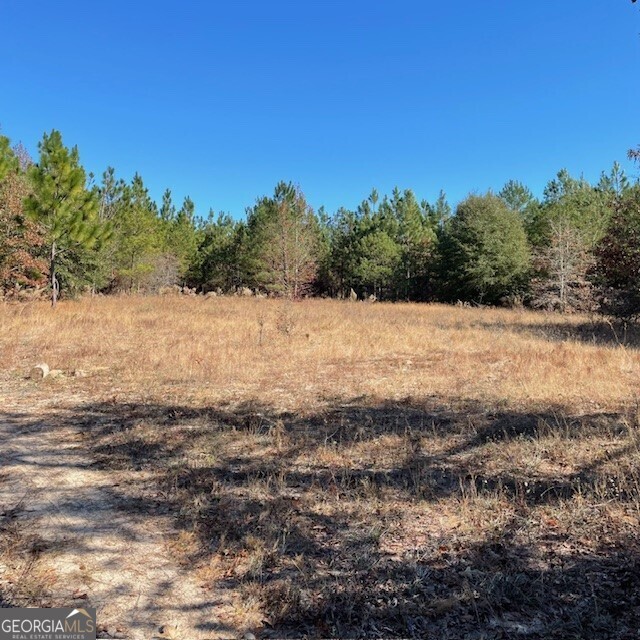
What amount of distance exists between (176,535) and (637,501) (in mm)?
3154

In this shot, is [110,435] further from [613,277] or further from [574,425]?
[613,277]

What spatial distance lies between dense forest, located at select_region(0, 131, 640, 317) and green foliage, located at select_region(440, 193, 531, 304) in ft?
0.26

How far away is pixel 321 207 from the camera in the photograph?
5159 cm

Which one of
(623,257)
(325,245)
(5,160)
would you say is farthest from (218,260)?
(623,257)

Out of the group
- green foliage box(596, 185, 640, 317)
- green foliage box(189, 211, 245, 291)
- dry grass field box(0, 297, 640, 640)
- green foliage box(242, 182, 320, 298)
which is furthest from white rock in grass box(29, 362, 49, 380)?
green foliage box(189, 211, 245, 291)

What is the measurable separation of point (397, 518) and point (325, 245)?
37.7 m

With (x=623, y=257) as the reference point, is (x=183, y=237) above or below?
above

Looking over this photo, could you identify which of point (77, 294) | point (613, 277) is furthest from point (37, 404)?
point (77, 294)

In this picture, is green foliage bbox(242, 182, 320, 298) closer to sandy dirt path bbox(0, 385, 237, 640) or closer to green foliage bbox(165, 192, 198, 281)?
green foliage bbox(165, 192, 198, 281)

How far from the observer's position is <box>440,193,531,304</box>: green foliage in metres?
27.7

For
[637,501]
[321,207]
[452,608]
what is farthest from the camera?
[321,207]

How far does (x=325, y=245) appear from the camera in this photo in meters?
39.9

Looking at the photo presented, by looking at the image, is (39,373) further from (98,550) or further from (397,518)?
(397,518)

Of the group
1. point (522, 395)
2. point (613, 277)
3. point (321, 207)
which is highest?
point (321, 207)
